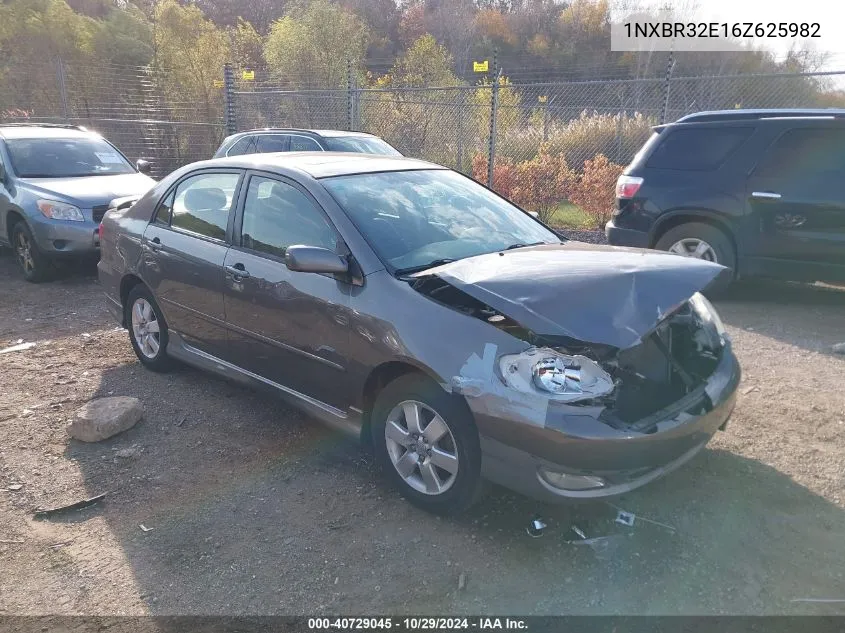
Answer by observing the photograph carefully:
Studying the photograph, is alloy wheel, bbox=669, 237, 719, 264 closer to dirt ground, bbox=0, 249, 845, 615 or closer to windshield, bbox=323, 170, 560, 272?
dirt ground, bbox=0, 249, 845, 615

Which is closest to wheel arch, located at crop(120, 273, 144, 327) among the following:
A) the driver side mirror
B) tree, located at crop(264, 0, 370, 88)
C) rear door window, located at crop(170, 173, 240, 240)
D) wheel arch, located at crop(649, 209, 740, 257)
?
rear door window, located at crop(170, 173, 240, 240)

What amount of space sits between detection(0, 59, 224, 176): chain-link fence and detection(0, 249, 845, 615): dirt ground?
14293 millimetres

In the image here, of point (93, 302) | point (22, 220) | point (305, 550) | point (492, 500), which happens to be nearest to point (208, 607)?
point (305, 550)

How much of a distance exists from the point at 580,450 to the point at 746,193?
487 cm

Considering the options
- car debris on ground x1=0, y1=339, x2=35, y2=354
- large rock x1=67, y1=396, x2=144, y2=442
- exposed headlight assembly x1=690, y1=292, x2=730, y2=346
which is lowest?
car debris on ground x1=0, y1=339, x2=35, y2=354

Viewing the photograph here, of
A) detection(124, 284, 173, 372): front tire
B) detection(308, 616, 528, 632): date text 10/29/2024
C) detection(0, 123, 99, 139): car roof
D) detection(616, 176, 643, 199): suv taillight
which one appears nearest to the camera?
detection(308, 616, 528, 632): date text 10/29/2024

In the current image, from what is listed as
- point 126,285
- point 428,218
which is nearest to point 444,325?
point 428,218

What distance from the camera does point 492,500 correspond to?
3355mm

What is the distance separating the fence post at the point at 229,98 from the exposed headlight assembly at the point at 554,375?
12957mm

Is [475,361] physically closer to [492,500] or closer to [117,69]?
[492,500]

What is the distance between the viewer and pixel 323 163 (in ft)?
13.8

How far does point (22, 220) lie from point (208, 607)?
6.89 metres

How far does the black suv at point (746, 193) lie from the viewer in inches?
242

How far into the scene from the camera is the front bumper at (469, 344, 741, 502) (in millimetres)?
2711
